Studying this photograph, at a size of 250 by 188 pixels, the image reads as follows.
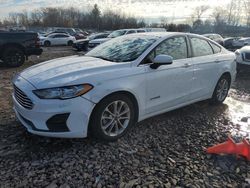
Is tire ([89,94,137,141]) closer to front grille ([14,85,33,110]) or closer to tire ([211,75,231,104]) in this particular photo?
front grille ([14,85,33,110])

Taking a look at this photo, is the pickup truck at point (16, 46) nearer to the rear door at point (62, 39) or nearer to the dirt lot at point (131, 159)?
the dirt lot at point (131, 159)

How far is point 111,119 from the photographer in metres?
3.58

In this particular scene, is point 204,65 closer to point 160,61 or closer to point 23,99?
point 160,61

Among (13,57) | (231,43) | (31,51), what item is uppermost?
(31,51)

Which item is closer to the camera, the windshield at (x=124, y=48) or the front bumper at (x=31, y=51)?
the windshield at (x=124, y=48)

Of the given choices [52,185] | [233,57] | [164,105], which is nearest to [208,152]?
[164,105]

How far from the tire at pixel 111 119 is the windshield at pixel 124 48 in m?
0.68

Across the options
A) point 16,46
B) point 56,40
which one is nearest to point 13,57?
point 16,46

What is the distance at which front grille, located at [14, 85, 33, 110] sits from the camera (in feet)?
10.6

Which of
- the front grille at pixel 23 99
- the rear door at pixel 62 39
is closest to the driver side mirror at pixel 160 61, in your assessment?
the front grille at pixel 23 99

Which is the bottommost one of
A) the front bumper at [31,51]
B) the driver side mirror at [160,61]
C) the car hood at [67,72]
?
the front bumper at [31,51]

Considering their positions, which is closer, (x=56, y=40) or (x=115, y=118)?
(x=115, y=118)

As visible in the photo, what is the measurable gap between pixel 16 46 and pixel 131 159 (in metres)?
8.31

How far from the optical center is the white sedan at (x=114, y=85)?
3156 millimetres
